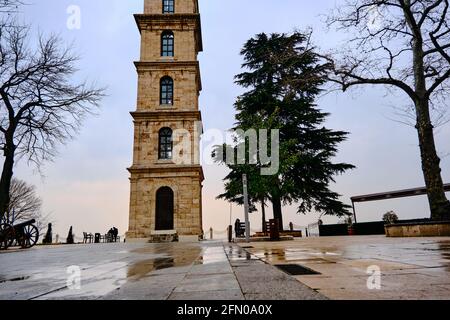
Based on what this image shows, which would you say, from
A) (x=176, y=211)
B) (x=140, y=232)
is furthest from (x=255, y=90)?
(x=140, y=232)

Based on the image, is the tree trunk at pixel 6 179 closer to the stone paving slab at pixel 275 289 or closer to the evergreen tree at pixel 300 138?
the evergreen tree at pixel 300 138

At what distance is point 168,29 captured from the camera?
→ 91.4 feet

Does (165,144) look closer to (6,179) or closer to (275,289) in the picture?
(6,179)

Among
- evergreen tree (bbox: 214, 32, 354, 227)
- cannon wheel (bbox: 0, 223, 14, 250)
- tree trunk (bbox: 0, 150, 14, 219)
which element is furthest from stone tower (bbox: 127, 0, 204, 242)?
cannon wheel (bbox: 0, 223, 14, 250)

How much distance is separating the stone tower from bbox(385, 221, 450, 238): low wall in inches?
549

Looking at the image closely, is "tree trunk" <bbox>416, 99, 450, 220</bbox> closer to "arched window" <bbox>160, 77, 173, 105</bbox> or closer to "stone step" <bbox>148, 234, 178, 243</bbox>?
"stone step" <bbox>148, 234, 178, 243</bbox>

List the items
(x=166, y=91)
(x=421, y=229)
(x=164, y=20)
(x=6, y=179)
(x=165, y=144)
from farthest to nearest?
(x=164, y=20)
(x=166, y=91)
(x=165, y=144)
(x=6, y=179)
(x=421, y=229)

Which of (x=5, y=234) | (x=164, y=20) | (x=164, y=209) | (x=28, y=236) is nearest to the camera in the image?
→ (x=5, y=234)

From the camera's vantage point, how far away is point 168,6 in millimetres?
28891

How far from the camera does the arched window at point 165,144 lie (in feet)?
82.5

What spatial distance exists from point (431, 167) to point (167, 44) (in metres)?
23.9

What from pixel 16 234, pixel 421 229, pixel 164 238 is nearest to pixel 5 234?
pixel 16 234
